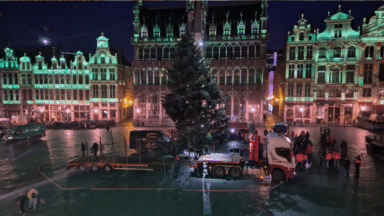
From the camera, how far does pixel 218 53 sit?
128 feet

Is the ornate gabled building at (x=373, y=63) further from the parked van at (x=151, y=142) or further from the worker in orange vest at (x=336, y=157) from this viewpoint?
the parked van at (x=151, y=142)

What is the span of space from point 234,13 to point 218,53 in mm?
7961

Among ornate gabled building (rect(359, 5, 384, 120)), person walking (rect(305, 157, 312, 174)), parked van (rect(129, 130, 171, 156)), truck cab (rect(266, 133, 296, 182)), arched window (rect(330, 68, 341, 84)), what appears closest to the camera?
truck cab (rect(266, 133, 296, 182))

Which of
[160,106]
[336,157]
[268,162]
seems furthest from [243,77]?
[268,162]

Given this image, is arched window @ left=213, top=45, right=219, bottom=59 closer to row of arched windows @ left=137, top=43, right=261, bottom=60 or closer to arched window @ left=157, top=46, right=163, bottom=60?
row of arched windows @ left=137, top=43, right=261, bottom=60

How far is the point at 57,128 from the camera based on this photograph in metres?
37.1

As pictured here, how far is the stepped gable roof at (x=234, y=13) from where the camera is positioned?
128 ft

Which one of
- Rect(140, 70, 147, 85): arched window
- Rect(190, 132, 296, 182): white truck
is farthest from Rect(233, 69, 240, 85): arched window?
Rect(190, 132, 296, 182): white truck

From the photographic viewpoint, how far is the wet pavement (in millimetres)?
10898

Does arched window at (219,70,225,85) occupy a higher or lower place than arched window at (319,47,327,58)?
lower

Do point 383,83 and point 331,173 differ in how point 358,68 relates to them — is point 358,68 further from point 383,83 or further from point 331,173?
point 331,173

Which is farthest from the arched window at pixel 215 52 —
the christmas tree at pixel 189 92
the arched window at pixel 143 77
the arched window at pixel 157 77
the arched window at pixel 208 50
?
the christmas tree at pixel 189 92

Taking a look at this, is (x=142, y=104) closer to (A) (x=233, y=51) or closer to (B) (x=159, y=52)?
(B) (x=159, y=52)

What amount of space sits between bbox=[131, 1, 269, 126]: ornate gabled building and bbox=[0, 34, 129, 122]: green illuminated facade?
5.77 metres
